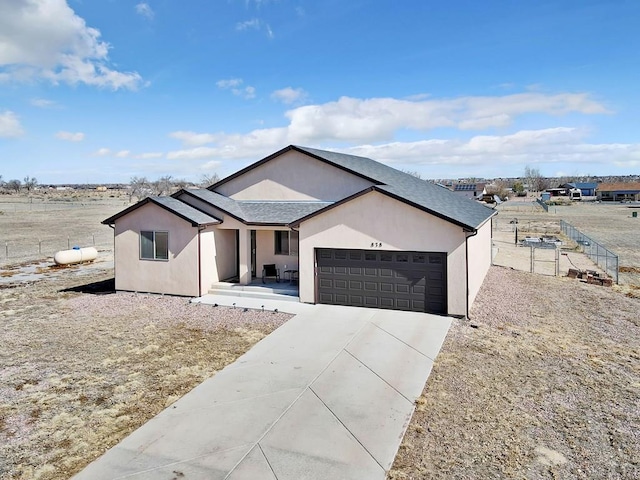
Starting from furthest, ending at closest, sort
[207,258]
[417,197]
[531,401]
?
[207,258]
[417,197]
[531,401]

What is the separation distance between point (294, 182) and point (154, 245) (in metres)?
6.15

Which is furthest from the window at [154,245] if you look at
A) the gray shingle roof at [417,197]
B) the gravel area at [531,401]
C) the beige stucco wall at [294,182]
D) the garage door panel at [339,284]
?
the gravel area at [531,401]

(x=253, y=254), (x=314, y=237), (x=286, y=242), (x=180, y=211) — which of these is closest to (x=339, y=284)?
(x=314, y=237)

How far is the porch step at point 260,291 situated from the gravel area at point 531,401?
20.2ft

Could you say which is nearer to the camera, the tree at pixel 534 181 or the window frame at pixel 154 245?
the window frame at pixel 154 245

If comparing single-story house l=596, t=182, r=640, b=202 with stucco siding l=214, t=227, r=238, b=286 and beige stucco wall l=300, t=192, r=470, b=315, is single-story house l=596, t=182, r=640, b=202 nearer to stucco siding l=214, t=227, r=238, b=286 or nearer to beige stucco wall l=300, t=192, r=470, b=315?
beige stucco wall l=300, t=192, r=470, b=315

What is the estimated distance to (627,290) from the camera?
17.7 m

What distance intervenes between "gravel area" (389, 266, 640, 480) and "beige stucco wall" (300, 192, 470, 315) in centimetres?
175

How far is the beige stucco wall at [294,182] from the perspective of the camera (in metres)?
17.8

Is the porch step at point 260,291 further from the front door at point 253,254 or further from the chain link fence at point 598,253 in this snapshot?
the chain link fence at point 598,253

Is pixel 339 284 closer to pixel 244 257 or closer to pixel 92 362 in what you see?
pixel 244 257

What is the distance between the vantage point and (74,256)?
2455 centimetres

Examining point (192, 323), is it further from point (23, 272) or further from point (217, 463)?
point (23, 272)

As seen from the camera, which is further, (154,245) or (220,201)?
(220,201)
